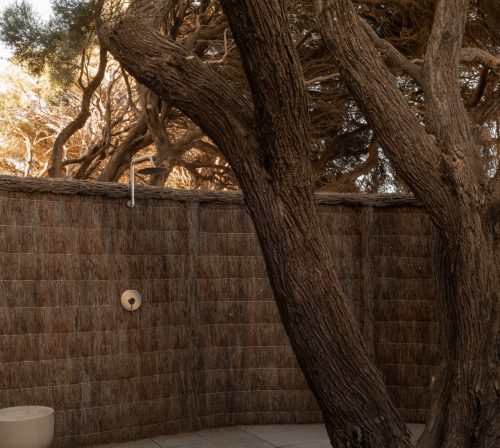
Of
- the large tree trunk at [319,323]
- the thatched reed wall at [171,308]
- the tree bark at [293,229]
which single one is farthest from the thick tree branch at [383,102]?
the thatched reed wall at [171,308]

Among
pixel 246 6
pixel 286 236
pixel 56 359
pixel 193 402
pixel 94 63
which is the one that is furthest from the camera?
pixel 94 63

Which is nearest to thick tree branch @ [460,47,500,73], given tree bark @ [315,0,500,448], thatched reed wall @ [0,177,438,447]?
thatched reed wall @ [0,177,438,447]

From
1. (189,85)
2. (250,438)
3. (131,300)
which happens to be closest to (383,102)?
(189,85)

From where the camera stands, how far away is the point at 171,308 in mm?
3979

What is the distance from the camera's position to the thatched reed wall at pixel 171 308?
3.49 metres

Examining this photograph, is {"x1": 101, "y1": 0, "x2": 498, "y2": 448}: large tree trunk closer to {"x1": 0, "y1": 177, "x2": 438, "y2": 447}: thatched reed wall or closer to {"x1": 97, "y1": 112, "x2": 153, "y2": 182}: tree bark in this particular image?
{"x1": 0, "y1": 177, "x2": 438, "y2": 447}: thatched reed wall

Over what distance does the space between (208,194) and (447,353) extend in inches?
79.9

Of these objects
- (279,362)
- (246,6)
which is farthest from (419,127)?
(279,362)

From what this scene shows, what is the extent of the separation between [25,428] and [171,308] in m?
1.30

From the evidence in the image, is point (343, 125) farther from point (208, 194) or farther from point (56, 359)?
point (56, 359)

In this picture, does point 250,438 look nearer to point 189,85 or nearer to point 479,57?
point 189,85

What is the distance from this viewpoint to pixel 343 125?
8164 millimetres

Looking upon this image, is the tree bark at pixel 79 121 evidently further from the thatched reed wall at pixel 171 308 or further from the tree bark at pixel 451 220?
the tree bark at pixel 451 220

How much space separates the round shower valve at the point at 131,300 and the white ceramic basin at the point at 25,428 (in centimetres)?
88
